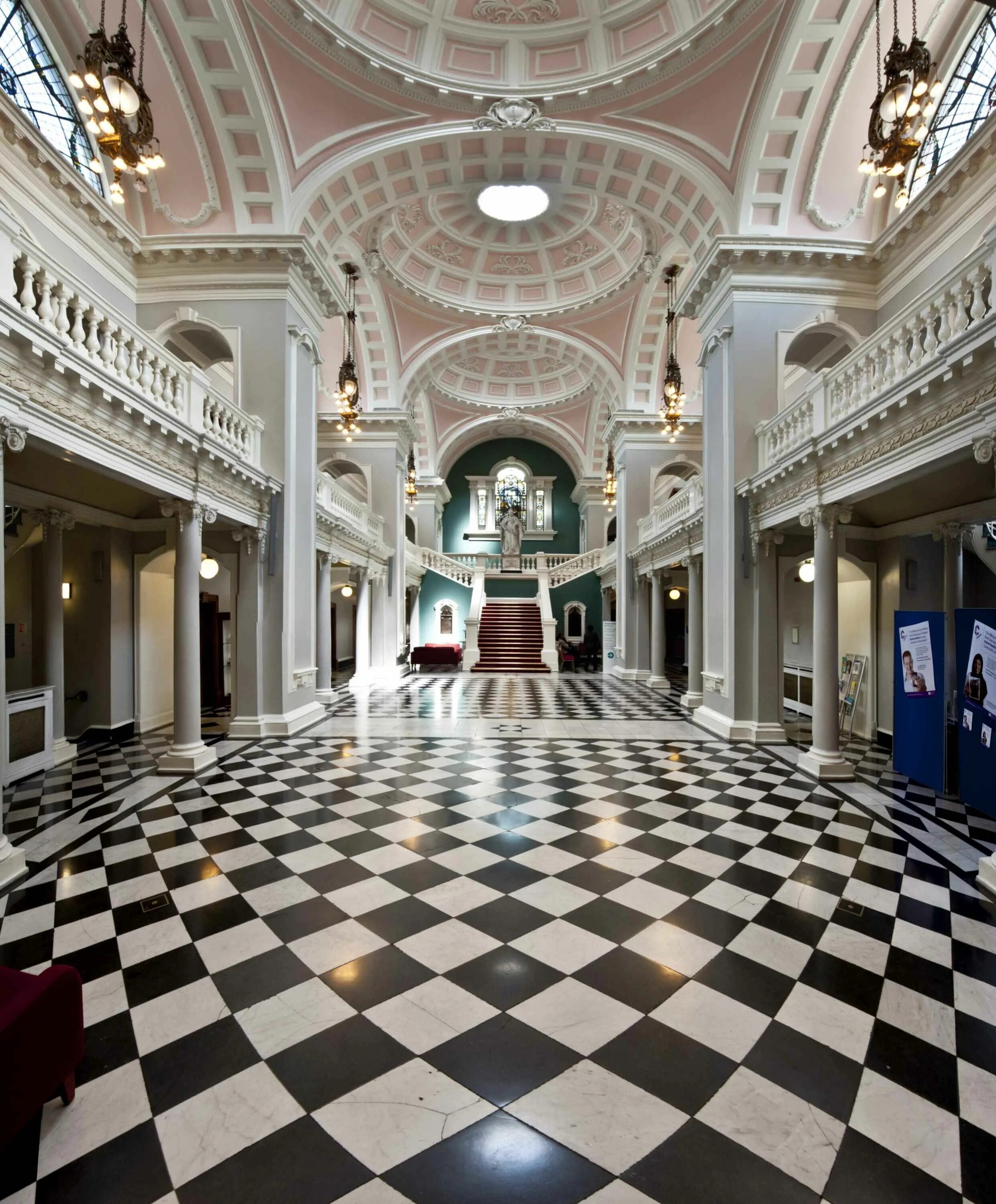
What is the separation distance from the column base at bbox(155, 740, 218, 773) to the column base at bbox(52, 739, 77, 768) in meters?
1.71

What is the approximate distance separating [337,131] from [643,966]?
13394 mm

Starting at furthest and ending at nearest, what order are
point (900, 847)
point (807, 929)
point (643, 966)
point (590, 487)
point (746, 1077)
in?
point (590, 487) < point (900, 847) < point (807, 929) < point (643, 966) < point (746, 1077)

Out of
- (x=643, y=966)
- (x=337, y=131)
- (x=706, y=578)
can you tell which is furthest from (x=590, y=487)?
(x=643, y=966)

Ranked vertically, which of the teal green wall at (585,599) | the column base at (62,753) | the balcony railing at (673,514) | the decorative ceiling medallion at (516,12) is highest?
the decorative ceiling medallion at (516,12)

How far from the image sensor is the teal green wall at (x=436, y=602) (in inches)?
1024

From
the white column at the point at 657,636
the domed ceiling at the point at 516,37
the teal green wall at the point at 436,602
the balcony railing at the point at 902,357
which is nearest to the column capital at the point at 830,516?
the balcony railing at the point at 902,357

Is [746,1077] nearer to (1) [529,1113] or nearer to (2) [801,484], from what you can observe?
(1) [529,1113]

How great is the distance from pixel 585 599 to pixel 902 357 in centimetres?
2091

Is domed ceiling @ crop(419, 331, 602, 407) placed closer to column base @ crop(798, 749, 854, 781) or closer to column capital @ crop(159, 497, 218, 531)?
column capital @ crop(159, 497, 218, 531)

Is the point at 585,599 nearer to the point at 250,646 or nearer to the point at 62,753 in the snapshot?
the point at 250,646

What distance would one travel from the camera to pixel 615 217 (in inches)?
614

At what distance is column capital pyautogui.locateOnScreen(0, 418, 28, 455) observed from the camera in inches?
182

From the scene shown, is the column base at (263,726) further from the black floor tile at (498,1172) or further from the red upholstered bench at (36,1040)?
the black floor tile at (498,1172)

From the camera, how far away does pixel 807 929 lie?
3.85 metres
